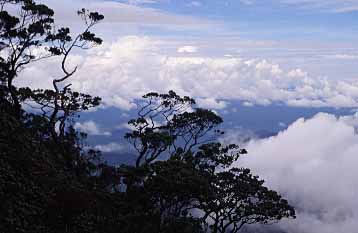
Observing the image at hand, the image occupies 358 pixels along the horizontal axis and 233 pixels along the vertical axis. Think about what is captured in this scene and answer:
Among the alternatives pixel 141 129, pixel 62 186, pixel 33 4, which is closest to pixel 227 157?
pixel 141 129

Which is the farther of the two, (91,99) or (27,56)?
(91,99)

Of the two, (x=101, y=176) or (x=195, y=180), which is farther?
(x=101, y=176)

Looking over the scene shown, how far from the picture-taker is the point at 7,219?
19.4 m

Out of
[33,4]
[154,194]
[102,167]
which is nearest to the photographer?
[154,194]

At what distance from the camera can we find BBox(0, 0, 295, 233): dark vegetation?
73.4 feet

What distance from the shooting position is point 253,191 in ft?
104

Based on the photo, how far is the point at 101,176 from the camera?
37.6 meters

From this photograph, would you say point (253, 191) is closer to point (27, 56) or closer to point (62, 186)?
point (62, 186)

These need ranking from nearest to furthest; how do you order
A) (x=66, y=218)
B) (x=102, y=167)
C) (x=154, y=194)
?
(x=66, y=218) < (x=154, y=194) < (x=102, y=167)

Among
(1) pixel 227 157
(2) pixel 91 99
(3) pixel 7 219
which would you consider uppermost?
(2) pixel 91 99

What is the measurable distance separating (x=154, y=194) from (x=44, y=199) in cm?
634

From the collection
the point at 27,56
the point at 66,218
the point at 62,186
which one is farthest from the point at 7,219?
the point at 27,56

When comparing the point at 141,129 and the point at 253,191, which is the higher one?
the point at 141,129

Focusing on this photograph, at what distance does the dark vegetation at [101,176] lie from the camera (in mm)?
22359
